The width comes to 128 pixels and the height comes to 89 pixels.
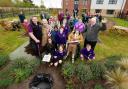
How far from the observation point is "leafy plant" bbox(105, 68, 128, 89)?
12.2 feet

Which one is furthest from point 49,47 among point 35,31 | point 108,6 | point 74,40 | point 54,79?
point 108,6

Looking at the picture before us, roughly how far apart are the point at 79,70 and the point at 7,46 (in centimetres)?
478

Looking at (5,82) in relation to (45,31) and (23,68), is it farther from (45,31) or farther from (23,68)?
(45,31)

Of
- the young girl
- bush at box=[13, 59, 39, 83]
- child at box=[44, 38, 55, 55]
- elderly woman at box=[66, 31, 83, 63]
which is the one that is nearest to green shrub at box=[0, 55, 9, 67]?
bush at box=[13, 59, 39, 83]

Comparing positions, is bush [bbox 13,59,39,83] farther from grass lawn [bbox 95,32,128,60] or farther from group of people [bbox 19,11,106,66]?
grass lawn [bbox 95,32,128,60]

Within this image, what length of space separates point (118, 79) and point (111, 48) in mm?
4011

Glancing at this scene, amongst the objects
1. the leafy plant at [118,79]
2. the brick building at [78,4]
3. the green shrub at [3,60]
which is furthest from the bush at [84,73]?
the brick building at [78,4]

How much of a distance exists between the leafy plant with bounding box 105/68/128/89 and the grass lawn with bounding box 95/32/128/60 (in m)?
2.03

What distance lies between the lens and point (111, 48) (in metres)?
7.60

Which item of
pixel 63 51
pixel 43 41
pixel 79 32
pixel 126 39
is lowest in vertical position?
pixel 126 39

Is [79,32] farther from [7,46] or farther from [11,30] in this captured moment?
[11,30]

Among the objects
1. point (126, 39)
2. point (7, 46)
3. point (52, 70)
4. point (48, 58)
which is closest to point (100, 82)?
point (52, 70)

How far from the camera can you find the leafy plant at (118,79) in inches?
146

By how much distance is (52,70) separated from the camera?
15.6 feet
